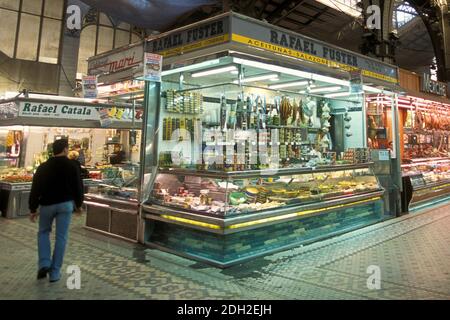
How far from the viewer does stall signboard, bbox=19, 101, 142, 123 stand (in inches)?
304

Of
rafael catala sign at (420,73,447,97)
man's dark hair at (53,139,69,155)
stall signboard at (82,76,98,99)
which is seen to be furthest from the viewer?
rafael catala sign at (420,73,447,97)

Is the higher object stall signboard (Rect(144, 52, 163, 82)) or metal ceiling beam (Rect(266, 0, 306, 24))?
metal ceiling beam (Rect(266, 0, 306, 24))

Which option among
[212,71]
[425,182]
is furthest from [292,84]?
[425,182]

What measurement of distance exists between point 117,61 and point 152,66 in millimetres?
1616

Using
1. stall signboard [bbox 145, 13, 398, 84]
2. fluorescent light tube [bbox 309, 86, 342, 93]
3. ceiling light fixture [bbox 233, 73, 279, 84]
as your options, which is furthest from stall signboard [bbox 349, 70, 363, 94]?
ceiling light fixture [bbox 233, 73, 279, 84]

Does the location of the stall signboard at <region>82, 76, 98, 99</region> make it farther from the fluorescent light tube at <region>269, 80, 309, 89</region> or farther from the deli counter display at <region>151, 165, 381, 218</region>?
the fluorescent light tube at <region>269, 80, 309, 89</region>

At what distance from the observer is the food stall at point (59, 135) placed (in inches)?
247

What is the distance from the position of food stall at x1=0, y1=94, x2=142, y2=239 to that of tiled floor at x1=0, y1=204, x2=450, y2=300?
3.03 ft

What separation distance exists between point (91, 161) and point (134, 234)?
252 inches

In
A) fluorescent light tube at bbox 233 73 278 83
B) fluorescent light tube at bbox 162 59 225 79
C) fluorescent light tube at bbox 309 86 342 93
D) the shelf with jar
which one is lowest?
the shelf with jar

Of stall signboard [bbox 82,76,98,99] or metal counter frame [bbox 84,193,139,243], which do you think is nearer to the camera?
metal counter frame [bbox 84,193,139,243]

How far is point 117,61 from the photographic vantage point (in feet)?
20.8

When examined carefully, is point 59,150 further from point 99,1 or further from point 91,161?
point 91,161

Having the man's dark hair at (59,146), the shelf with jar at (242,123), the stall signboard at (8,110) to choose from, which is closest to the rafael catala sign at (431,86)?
the shelf with jar at (242,123)
